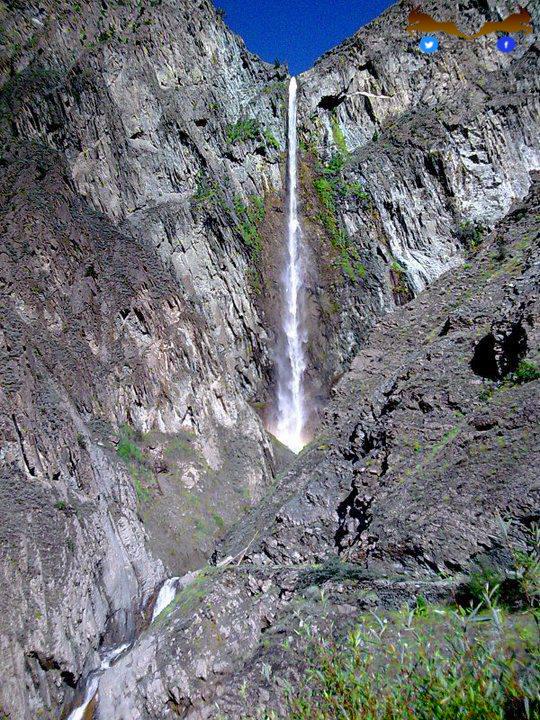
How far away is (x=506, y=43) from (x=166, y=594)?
34.8 meters

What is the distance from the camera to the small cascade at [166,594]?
1802 centimetres

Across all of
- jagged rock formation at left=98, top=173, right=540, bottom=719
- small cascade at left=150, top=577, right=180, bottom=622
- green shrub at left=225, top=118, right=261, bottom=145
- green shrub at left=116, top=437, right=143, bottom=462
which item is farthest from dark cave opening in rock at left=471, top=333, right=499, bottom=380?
green shrub at left=225, top=118, right=261, bottom=145

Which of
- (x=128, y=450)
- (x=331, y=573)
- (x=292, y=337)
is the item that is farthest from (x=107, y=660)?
(x=292, y=337)

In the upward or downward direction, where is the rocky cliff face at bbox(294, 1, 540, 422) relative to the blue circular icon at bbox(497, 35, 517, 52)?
downward

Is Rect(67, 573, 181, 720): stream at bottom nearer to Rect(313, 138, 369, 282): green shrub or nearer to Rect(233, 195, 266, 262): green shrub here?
Rect(233, 195, 266, 262): green shrub

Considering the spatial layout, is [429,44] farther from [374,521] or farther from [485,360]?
[374,521]

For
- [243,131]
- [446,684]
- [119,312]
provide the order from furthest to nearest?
[243,131] < [119,312] < [446,684]

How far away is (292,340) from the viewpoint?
29.6 m

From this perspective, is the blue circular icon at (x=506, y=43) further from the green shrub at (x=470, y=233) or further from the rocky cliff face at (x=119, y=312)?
the rocky cliff face at (x=119, y=312)

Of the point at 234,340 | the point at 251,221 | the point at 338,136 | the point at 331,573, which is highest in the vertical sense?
the point at 338,136

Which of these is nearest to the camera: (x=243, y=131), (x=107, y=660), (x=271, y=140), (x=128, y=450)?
(x=107, y=660)

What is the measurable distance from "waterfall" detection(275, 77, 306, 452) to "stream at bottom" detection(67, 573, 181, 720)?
10.7 metres

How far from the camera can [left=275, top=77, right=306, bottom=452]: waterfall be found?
92.8ft

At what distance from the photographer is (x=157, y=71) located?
32375mm
